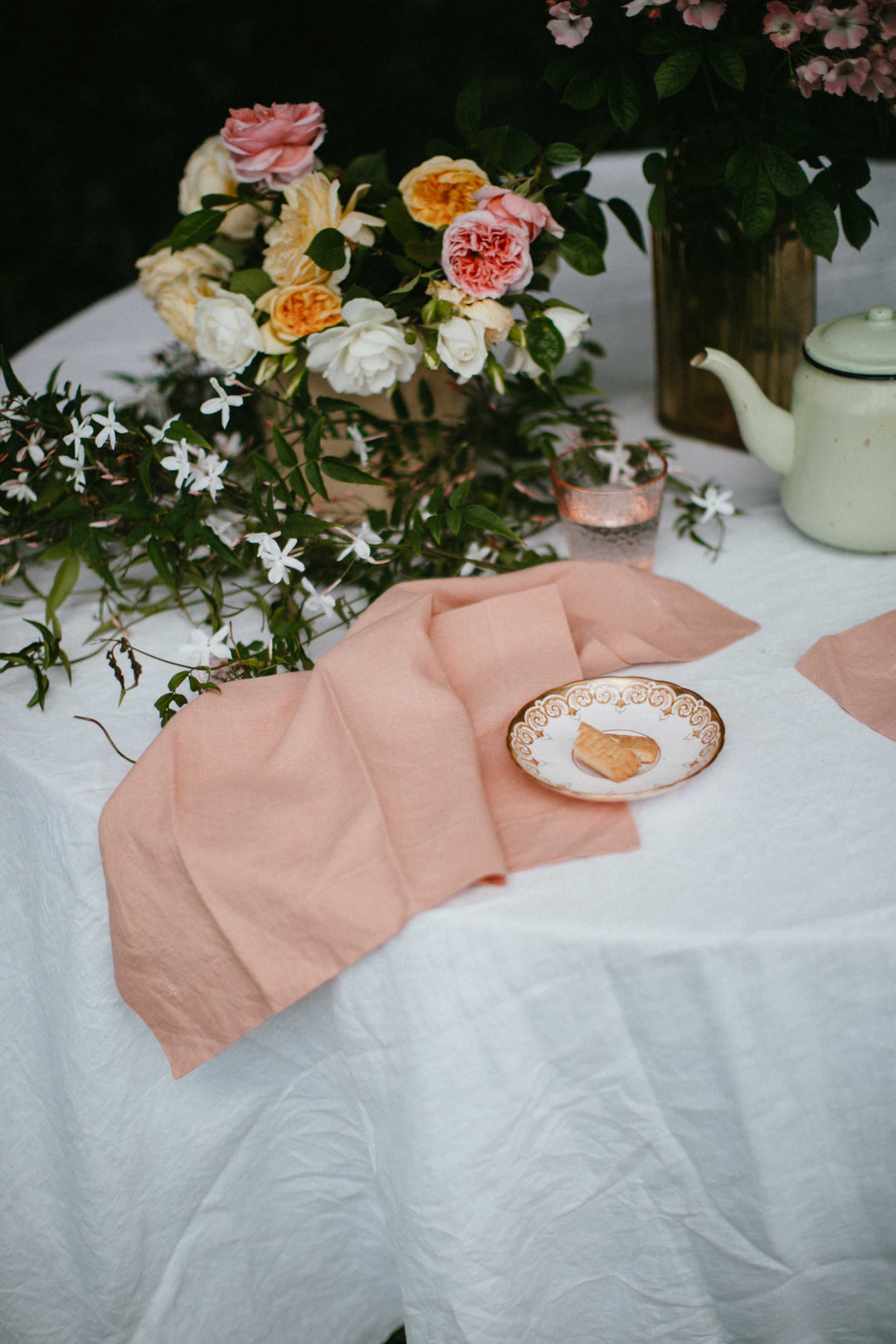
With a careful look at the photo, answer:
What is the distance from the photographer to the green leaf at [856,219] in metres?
1.08

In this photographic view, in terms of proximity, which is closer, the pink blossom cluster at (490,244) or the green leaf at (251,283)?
the pink blossom cluster at (490,244)

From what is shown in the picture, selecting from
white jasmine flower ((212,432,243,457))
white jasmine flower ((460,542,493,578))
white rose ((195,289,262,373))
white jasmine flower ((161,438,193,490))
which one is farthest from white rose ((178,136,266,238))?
white jasmine flower ((460,542,493,578))

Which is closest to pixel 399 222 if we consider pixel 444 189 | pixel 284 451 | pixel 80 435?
pixel 444 189

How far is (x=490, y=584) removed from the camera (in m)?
0.97

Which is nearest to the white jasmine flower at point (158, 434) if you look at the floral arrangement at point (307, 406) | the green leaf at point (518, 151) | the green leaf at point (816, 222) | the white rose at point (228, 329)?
the floral arrangement at point (307, 406)

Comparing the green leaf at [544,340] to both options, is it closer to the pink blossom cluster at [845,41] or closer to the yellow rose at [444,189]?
the yellow rose at [444,189]

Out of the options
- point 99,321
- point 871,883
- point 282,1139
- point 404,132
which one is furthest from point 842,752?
point 404,132

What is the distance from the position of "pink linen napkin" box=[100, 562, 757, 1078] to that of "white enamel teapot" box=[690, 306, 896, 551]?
263 mm

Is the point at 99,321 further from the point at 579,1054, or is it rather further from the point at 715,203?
the point at 579,1054

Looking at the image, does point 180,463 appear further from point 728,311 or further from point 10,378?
point 728,311

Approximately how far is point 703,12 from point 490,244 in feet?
0.92

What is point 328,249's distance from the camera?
101cm

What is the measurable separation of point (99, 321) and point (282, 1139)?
1.50 m

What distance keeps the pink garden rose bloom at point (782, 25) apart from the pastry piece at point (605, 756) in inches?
26.0
